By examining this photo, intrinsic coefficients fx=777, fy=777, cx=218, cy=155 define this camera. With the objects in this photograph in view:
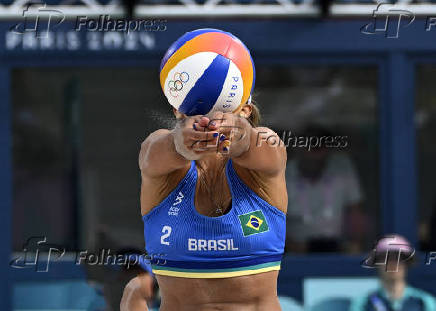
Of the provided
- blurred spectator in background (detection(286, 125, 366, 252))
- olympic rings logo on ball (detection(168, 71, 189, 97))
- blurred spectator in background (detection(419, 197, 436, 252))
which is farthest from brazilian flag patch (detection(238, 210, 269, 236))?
blurred spectator in background (detection(419, 197, 436, 252))

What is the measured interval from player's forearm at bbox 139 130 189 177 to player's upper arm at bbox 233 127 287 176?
20cm

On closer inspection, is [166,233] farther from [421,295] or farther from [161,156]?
[421,295]

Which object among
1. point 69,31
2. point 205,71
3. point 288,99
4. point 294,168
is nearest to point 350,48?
point 288,99

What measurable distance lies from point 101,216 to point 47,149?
2.35ft

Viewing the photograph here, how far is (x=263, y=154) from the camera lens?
2.58 metres

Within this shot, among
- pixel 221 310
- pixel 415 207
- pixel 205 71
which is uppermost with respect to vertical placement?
pixel 205 71

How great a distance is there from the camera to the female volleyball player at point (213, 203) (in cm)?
261

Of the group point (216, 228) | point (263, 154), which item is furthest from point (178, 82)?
point (216, 228)

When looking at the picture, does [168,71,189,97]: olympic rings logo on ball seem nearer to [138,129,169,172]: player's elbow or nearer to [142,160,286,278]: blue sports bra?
[138,129,169,172]: player's elbow

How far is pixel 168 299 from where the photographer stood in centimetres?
275

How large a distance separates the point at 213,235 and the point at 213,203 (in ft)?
0.41

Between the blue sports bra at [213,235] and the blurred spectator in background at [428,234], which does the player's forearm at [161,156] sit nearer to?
the blue sports bra at [213,235]

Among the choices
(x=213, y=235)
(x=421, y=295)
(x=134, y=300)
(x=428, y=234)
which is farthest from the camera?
(x=428, y=234)

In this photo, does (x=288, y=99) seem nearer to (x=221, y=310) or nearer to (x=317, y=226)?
(x=317, y=226)
